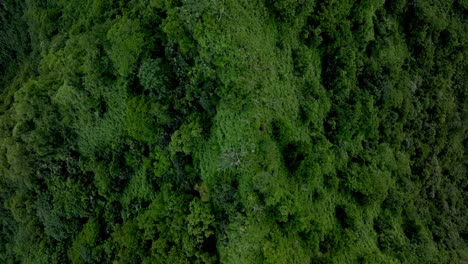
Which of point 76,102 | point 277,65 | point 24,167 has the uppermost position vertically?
point 277,65

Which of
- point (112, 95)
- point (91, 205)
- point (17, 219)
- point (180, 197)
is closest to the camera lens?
point (180, 197)

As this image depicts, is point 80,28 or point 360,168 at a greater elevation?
point 360,168

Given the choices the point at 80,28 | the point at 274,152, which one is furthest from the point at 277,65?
the point at 80,28

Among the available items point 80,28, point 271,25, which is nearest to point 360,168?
point 271,25

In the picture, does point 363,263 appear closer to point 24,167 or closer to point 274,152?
point 274,152

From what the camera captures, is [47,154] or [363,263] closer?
[363,263]

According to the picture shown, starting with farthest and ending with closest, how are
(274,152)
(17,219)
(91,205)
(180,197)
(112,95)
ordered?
(17,219) → (91,205) → (112,95) → (180,197) → (274,152)

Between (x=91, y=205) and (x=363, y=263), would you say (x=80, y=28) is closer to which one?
(x=91, y=205)
